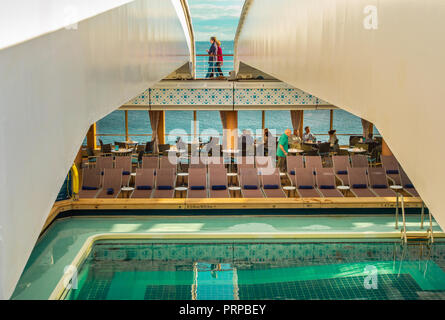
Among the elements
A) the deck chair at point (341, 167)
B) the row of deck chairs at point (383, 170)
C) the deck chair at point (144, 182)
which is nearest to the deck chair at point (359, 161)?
the row of deck chairs at point (383, 170)

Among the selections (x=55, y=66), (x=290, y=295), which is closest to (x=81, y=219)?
(x=290, y=295)

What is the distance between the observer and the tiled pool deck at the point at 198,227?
613 cm

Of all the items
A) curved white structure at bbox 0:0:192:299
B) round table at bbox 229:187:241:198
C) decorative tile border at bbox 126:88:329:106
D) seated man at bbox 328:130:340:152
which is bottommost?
round table at bbox 229:187:241:198

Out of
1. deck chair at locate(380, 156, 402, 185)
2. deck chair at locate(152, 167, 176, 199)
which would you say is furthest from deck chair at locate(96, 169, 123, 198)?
deck chair at locate(380, 156, 402, 185)

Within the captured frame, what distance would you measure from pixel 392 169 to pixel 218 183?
3795mm

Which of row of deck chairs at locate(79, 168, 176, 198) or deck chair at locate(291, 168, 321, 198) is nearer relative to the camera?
row of deck chairs at locate(79, 168, 176, 198)

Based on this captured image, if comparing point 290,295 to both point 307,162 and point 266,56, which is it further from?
point 307,162

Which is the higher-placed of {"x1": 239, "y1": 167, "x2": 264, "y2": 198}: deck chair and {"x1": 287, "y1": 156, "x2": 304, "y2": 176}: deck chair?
{"x1": 287, "y1": 156, "x2": 304, "y2": 176}: deck chair

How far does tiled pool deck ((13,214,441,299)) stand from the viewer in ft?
20.1

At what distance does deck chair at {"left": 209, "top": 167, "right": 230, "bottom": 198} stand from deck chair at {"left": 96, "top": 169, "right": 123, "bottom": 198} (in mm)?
1707

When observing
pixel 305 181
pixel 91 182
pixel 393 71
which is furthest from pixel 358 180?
pixel 393 71

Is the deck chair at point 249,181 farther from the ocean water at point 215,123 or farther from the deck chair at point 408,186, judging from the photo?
the ocean water at point 215,123

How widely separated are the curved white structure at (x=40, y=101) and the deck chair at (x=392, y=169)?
26.4ft

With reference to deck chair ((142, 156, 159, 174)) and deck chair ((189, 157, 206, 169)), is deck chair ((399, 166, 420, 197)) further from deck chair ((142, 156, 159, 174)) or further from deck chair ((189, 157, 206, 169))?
deck chair ((142, 156, 159, 174))
